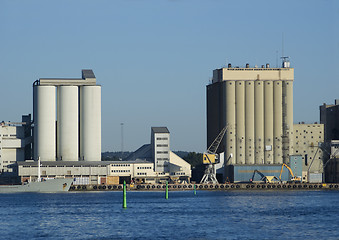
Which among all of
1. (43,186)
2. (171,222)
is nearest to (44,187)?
(43,186)

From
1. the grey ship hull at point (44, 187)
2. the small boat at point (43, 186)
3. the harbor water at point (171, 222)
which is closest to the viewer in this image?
the harbor water at point (171, 222)

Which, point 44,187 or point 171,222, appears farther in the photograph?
point 44,187

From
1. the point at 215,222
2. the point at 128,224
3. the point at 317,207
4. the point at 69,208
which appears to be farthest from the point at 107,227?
the point at 317,207

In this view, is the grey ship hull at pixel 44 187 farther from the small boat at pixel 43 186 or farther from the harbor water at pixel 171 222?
the harbor water at pixel 171 222

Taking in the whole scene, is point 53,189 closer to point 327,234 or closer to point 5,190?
point 5,190

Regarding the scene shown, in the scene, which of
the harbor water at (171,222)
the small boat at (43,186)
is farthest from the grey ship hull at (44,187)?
the harbor water at (171,222)

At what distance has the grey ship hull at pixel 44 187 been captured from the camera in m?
189

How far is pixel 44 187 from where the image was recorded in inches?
7466

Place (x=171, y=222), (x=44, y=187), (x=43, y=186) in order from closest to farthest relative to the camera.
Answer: (x=171, y=222)
(x=43, y=186)
(x=44, y=187)

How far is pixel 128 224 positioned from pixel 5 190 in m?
109

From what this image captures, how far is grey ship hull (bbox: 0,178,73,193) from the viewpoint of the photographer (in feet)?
621

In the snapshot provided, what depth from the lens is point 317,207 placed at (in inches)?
4801

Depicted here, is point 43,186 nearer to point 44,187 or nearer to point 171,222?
point 44,187

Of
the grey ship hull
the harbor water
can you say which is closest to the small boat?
the grey ship hull
